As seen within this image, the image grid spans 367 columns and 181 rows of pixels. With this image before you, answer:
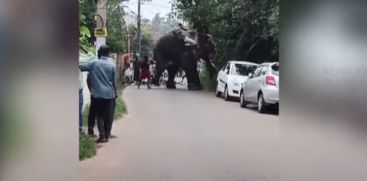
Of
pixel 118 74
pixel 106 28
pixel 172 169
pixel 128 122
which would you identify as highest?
pixel 106 28

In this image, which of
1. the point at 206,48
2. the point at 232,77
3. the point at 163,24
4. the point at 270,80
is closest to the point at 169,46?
the point at 163,24

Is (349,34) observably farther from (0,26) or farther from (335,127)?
(0,26)

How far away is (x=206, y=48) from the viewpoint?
4.77 meters

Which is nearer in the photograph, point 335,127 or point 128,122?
point 335,127

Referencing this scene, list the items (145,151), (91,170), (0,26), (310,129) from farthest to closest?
1. (145,151)
2. (91,170)
3. (310,129)
4. (0,26)

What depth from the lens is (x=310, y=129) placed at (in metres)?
3.84

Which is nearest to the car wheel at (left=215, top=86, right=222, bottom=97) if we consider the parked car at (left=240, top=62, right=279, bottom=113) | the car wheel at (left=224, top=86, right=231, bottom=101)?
the car wheel at (left=224, top=86, right=231, bottom=101)

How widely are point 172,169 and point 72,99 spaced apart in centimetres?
124

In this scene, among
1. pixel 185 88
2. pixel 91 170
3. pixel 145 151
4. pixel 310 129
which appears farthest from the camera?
pixel 185 88

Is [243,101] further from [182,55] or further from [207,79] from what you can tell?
[182,55]

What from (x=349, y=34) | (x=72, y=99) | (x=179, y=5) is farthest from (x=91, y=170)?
(x=349, y=34)

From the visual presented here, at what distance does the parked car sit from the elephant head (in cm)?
45

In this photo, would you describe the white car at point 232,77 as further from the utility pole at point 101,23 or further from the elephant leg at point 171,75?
the utility pole at point 101,23

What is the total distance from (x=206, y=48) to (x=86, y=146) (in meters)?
1.24
